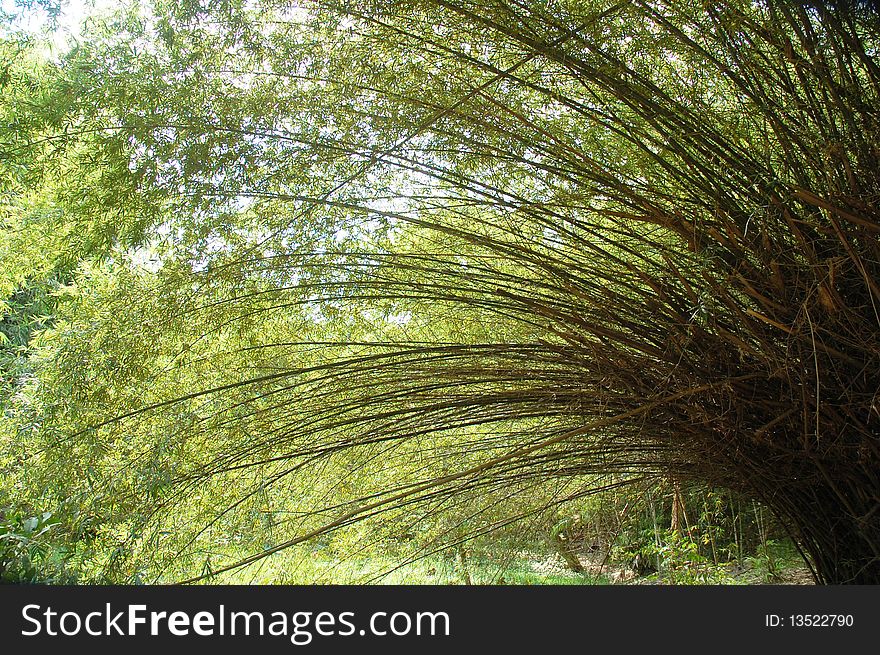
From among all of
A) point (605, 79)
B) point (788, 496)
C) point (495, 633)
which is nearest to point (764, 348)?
point (788, 496)

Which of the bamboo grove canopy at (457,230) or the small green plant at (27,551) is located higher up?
the bamboo grove canopy at (457,230)

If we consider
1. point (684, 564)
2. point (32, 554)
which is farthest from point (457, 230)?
point (684, 564)

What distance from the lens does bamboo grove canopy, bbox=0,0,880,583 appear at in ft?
7.38

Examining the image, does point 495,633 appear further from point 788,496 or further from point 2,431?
point 2,431

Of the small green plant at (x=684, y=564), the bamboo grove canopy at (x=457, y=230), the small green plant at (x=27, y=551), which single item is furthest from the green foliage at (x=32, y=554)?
the small green plant at (x=684, y=564)

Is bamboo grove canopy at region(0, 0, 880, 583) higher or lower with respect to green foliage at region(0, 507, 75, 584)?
higher

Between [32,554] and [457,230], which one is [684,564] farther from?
[32,554]

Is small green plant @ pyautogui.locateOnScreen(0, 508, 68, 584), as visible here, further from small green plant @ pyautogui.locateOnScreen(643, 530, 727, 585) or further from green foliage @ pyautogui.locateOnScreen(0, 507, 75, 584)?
small green plant @ pyautogui.locateOnScreen(643, 530, 727, 585)

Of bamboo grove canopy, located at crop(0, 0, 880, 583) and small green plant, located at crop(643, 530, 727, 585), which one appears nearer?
bamboo grove canopy, located at crop(0, 0, 880, 583)

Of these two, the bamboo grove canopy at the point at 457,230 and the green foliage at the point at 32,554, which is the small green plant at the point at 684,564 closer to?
the bamboo grove canopy at the point at 457,230

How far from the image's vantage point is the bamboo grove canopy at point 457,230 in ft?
7.38

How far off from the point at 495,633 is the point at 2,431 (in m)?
2.06

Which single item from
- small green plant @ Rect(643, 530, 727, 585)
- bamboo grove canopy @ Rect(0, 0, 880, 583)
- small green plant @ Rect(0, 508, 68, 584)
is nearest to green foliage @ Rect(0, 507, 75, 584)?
small green plant @ Rect(0, 508, 68, 584)

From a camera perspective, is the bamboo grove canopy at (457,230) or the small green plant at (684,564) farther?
the small green plant at (684,564)
